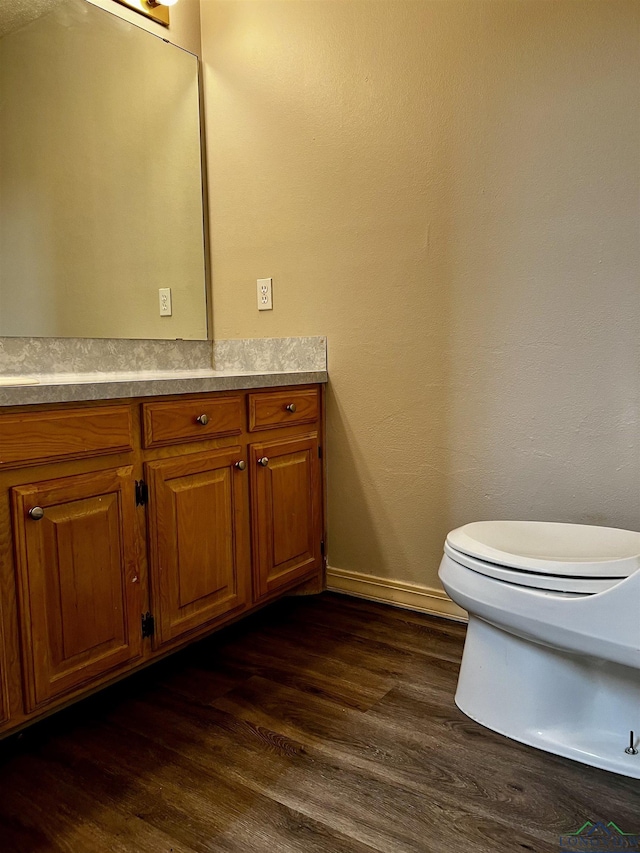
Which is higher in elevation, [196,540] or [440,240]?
[440,240]

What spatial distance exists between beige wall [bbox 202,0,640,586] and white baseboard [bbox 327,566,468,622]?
5 centimetres

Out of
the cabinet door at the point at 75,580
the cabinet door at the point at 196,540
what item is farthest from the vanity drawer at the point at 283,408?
the cabinet door at the point at 75,580

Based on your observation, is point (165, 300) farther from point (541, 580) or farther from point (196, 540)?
point (541, 580)

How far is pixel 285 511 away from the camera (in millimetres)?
1961

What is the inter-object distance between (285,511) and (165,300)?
0.86 meters

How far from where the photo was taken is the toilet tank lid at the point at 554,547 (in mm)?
1213

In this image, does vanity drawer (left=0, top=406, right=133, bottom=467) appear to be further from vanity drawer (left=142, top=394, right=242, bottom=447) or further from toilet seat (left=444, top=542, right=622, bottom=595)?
toilet seat (left=444, top=542, right=622, bottom=595)

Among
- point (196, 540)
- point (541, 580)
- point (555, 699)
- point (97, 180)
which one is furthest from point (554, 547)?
point (97, 180)

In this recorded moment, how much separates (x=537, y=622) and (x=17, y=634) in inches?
40.3

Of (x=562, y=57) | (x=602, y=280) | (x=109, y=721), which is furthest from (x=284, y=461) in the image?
(x=562, y=57)

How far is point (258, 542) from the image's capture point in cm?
184

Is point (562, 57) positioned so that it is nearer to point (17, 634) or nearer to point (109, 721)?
point (17, 634)

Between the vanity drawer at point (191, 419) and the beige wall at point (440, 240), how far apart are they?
0.52 m

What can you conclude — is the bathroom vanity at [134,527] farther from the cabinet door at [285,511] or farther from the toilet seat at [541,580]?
the toilet seat at [541,580]
